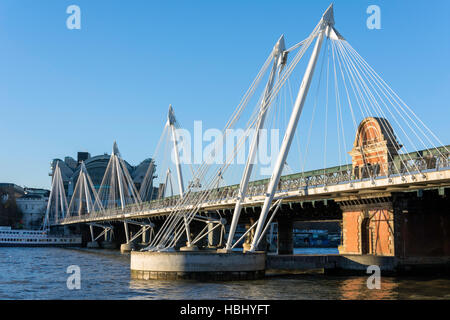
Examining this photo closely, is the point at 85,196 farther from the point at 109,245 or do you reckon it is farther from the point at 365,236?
the point at 365,236

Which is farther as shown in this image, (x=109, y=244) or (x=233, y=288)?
(x=109, y=244)

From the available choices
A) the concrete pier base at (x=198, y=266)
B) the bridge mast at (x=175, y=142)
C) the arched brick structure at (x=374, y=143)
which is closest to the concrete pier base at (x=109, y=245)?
the bridge mast at (x=175, y=142)

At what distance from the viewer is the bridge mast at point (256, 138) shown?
4919 cm

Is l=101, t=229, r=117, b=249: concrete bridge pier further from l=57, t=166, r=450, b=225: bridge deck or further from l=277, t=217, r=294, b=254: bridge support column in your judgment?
l=57, t=166, r=450, b=225: bridge deck

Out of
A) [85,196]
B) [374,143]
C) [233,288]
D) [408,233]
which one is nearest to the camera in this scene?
[233,288]

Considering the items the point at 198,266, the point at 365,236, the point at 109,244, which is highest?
the point at 365,236

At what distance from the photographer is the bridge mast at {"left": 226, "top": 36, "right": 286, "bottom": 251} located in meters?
49.2

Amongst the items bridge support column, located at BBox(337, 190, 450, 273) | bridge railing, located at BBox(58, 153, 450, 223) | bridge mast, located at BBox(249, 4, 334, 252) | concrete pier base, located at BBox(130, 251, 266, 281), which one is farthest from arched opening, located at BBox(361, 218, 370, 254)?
concrete pier base, located at BBox(130, 251, 266, 281)

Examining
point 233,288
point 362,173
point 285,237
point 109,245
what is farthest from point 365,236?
point 109,245

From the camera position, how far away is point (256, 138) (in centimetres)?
4928

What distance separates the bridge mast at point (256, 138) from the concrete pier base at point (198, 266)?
279cm

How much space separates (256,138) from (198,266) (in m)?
12.5

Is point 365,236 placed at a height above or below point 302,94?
below
